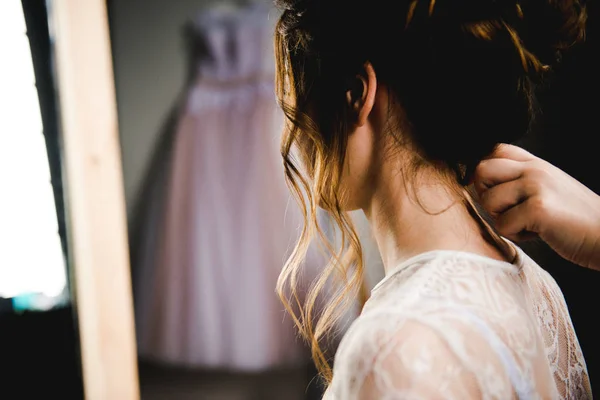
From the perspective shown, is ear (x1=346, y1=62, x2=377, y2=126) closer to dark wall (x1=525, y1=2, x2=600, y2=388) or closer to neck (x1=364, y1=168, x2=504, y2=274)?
neck (x1=364, y1=168, x2=504, y2=274)

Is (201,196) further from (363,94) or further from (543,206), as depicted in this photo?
(543,206)

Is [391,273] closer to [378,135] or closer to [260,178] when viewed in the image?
[378,135]

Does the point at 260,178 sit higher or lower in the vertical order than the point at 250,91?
lower

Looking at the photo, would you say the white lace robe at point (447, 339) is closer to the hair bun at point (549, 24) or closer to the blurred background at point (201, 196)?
the hair bun at point (549, 24)

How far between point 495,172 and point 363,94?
21cm

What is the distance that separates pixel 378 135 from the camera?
646 millimetres

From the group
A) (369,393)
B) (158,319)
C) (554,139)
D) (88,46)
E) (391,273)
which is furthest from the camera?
(158,319)

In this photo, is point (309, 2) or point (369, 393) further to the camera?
point (309, 2)

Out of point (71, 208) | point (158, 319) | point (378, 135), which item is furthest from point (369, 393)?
point (158, 319)

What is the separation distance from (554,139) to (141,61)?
1237 millimetres

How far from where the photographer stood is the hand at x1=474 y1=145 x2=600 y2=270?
58 cm

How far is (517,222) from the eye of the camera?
59cm

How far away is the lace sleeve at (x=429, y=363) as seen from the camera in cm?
45

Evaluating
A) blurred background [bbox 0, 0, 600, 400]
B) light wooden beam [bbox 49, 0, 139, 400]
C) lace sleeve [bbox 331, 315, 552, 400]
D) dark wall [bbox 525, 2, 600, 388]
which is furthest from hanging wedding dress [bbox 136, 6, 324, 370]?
lace sleeve [bbox 331, 315, 552, 400]
